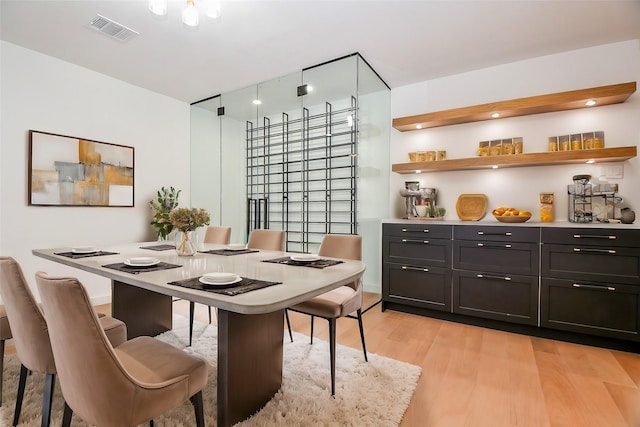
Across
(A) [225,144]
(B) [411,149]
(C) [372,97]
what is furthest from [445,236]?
(A) [225,144]

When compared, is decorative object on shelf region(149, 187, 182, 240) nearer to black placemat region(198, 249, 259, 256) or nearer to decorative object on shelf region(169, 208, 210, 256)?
black placemat region(198, 249, 259, 256)

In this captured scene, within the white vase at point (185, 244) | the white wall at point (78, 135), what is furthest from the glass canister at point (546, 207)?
the white wall at point (78, 135)

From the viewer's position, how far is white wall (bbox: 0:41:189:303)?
319cm

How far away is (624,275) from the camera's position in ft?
8.35

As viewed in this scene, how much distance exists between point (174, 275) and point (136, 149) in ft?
11.2

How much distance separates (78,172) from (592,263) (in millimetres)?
5318

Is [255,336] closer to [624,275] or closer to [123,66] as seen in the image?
[624,275]

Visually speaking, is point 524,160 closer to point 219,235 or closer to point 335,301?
point 335,301

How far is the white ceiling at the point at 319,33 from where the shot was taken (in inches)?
101

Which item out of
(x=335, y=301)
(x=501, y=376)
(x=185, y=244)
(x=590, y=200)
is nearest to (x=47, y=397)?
(x=185, y=244)

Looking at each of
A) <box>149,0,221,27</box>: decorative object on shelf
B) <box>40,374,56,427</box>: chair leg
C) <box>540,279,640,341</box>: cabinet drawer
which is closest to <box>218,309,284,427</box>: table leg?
<box>40,374,56,427</box>: chair leg

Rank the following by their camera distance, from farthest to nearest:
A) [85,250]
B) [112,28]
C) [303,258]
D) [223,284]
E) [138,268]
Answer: [112,28]
[85,250]
[303,258]
[138,268]
[223,284]

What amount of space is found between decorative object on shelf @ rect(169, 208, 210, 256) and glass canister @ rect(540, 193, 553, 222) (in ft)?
10.8

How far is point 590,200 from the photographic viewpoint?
308 centimetres
